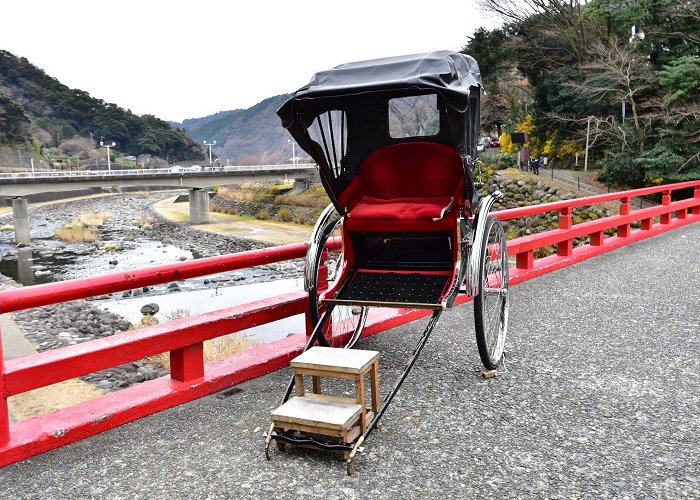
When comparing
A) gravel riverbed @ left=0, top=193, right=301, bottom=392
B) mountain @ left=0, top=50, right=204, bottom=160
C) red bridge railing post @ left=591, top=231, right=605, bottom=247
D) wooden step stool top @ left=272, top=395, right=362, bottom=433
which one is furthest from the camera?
mountain @ left=0, top=50, right=204, bottom=160

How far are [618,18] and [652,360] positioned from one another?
96.1ft

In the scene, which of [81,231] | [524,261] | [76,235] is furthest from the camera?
[81,231]

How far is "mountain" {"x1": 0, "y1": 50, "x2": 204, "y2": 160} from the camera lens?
364 feet

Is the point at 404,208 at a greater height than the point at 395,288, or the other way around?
the point at 404,208

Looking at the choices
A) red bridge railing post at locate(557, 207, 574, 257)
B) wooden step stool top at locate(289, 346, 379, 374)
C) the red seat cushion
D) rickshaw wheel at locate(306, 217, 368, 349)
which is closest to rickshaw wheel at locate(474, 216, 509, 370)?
the red seat cushion

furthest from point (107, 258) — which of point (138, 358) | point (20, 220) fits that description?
point (138, 358)

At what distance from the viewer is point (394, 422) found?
371 cm

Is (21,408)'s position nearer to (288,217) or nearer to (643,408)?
(643,408)

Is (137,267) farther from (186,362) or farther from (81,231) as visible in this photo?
(81,231)

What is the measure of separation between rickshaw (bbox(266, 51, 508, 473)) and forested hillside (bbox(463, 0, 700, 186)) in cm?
2393

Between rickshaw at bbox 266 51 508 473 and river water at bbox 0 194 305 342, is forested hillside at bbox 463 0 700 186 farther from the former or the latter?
rickshaw at bbox 266 51 508 473

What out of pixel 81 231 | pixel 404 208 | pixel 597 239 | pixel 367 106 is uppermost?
pixel 367 106

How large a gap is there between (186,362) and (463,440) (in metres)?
1.89

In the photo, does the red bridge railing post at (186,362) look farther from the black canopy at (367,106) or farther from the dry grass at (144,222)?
the dry grass at (144,222)
